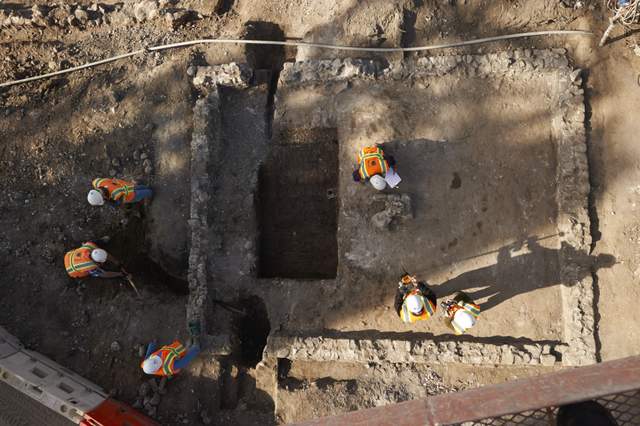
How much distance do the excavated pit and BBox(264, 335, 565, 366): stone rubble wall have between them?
127 centimetres

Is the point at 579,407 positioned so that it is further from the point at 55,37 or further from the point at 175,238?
the point at 55,37

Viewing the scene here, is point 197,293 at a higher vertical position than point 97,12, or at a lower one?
lower

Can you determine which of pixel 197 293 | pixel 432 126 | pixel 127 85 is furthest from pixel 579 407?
pixel 127 85

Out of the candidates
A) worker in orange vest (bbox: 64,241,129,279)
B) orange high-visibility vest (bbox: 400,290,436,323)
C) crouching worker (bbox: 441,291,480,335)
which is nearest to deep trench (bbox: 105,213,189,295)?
worker in orange vest (bbox: 64,241,129,279)

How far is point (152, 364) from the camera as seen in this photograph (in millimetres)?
5816

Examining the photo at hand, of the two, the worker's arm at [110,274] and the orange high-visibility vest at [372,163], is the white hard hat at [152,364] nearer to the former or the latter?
the worker's arm at [110,274]

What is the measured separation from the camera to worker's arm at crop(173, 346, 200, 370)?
20.2ft

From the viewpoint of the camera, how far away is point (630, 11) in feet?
21.2

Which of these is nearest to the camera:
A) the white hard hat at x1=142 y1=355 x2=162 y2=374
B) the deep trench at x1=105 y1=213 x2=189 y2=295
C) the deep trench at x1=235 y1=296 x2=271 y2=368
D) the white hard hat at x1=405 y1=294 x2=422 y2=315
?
the white hard hat at x1=405 y1=294 x2=422 y2=315

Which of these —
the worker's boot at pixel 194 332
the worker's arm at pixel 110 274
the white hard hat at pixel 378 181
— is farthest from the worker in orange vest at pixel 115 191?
the white hard hat at pixel 378 181

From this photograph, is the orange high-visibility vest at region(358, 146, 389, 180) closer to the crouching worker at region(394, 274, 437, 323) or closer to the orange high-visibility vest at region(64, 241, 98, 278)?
the crouching worker at region(394, 274, 437, 323)

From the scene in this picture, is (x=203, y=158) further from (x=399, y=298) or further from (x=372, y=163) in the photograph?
(x=399, y=298)

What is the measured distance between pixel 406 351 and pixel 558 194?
3356 mm

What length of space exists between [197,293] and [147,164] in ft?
8.07
